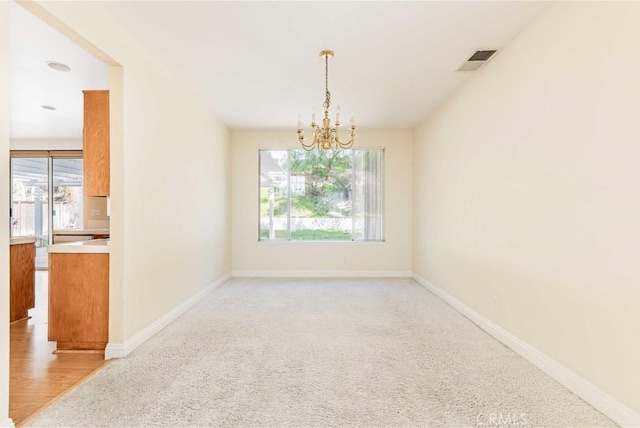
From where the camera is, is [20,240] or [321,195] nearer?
[20,240]

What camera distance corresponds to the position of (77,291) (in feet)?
9.31

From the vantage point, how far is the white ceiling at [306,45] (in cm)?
250

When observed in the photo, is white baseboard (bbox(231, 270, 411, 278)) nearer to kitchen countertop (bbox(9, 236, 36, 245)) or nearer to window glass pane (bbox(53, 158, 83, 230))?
kitchen countertop (bbox(9, 236, 36, 245))

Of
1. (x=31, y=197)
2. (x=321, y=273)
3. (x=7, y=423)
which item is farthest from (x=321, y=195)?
(x=31, y=197)

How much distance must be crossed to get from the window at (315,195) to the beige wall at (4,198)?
4.60 metres

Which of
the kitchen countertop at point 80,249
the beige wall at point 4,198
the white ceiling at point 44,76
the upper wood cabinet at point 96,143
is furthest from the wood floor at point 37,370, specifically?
the white ceiling at point 44,76

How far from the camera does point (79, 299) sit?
2840 millimetres

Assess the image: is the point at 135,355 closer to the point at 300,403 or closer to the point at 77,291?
the point at 77,291

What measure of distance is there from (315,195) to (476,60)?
145 inches

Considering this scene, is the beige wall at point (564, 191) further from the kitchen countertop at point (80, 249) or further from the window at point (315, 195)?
the kitchen countertop at point (80, 249)

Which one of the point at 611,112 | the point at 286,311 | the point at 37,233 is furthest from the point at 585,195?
the point at 37,233

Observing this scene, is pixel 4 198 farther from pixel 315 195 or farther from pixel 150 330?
pixel 315 195

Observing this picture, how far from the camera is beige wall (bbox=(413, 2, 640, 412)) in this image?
6.06 ft

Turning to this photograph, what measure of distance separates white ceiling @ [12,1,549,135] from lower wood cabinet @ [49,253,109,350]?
77.6 inches
